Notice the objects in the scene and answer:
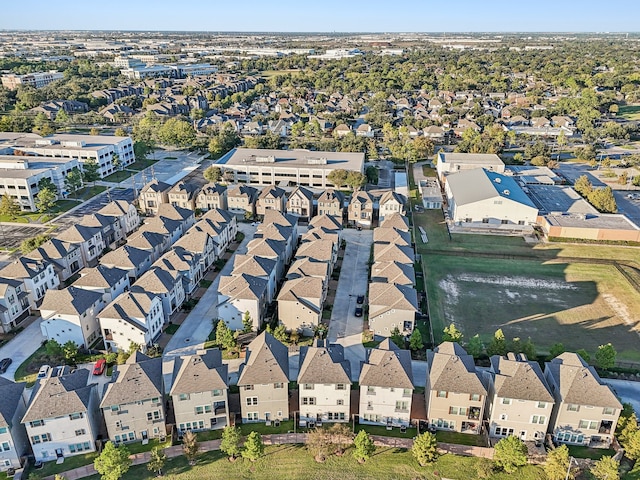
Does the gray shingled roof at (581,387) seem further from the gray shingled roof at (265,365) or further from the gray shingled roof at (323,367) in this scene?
the gray shingled roof at (265,365)

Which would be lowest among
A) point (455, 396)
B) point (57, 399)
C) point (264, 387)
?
point (455, 396)

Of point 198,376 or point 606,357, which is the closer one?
point 198,376

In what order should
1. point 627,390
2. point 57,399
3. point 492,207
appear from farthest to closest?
point 492,207
point 627,390
point 57,399

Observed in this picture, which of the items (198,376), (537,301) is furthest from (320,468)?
(537,301)

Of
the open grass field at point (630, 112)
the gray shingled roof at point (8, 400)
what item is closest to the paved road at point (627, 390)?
the gray shingled roof at point (8, 400)

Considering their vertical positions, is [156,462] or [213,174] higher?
[213,174]

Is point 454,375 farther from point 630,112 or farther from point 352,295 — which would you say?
point 630,112

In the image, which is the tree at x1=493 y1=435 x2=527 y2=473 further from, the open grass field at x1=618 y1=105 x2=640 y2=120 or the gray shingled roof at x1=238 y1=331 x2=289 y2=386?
the open grass field at x1=618 y1=105 x2=640 y2=120

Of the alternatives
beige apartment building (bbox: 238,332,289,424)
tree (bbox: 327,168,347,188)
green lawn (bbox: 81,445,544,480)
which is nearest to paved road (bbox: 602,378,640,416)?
green lawn (bbox: 81,445,544,480)
